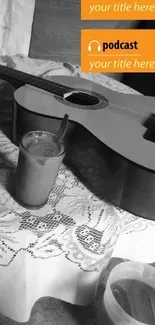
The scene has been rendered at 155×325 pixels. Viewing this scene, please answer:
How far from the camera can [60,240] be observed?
0.54 metres

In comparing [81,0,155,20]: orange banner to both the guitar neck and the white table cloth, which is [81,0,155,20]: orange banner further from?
the white table cloth

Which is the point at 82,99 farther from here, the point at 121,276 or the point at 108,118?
the point at 121,276

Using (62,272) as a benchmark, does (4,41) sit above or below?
above

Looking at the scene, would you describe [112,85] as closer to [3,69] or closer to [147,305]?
[3,69]

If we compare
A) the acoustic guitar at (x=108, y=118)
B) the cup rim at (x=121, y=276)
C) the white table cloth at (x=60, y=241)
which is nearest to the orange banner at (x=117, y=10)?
the acoustic guitar at (x=108, y=118)

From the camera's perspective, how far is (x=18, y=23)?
4.23 feet

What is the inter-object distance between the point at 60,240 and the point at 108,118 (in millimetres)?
285

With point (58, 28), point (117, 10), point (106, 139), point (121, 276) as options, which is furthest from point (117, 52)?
point (121, 276)

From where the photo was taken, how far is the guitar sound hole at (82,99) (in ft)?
2.56

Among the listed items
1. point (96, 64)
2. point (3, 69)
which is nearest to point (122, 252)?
point (3, 69)

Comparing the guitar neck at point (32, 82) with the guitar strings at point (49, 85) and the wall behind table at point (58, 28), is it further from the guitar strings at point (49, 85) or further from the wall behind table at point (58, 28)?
the wall behind table at point (58, 28)

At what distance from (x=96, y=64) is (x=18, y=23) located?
0.37 m

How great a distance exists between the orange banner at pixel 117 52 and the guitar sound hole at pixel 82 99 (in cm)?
31

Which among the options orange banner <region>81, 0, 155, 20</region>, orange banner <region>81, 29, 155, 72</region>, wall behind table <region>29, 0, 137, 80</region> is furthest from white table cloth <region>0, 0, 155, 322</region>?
wall behind table <region>29, 0, 137, 80</region>
